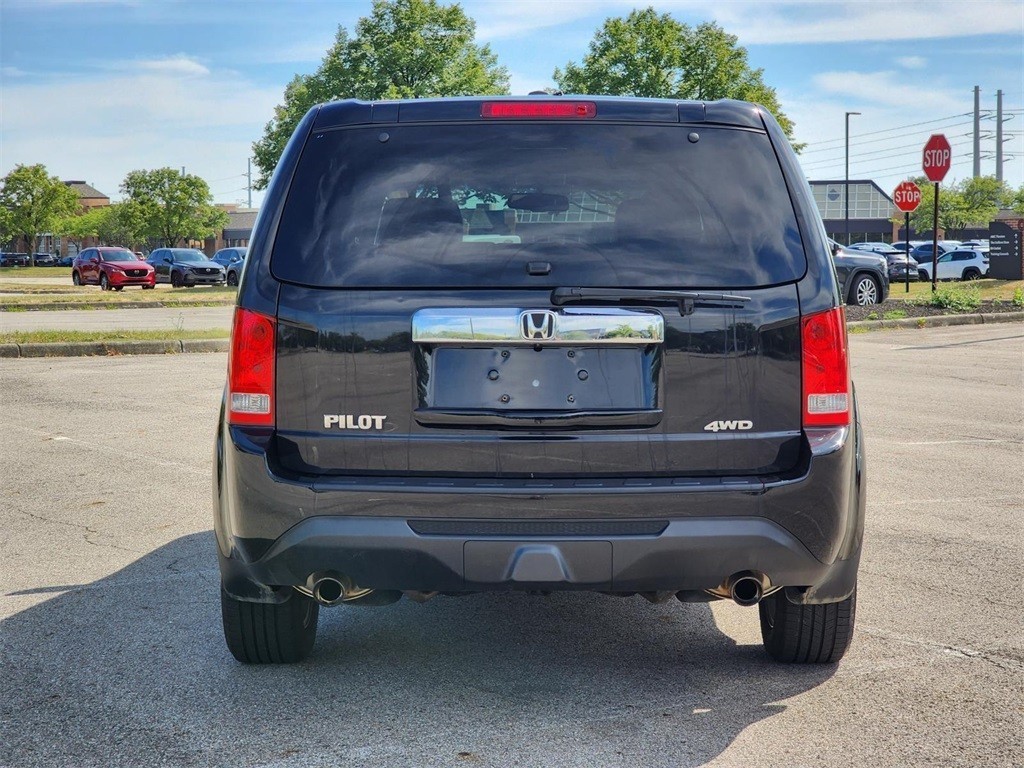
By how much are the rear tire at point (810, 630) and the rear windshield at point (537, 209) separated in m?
1.17

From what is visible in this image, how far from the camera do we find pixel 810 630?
162 inches

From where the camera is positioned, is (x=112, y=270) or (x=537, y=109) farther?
(x=112, y=270)

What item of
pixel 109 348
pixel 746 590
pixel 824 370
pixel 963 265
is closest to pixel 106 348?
pixel 109 348

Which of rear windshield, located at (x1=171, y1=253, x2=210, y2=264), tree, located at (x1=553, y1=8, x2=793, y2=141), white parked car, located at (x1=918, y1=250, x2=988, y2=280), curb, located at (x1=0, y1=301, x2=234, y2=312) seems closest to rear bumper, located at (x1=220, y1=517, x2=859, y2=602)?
curb, located at (x1=0, y1=301, x2=234, y2=312)

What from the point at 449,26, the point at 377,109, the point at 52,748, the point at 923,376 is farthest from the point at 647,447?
the point at 449,26

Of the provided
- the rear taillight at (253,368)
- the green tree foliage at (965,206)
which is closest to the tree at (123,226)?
the green tree foliage at (965,206)

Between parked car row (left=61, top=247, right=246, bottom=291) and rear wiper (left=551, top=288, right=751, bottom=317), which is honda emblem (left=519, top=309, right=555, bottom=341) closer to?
rear wiper (left=551, top=288, right=751, bottom=317)

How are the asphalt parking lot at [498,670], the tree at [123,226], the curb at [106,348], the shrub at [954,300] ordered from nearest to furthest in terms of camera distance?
the asphalt parking lot at [498,670] < the curb at [106,348] < the shrub at [954,300] < the tree at [123,226]

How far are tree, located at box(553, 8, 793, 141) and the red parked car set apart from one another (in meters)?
26.9

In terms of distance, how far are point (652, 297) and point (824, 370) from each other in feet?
1.87

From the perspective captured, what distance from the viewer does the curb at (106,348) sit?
54.0ft

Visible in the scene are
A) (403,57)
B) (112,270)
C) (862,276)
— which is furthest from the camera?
(403,57)

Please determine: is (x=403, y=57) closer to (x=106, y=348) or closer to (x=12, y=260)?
(x=106, y=348)

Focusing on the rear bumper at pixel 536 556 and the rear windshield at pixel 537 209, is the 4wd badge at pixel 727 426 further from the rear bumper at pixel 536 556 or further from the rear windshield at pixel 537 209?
the rear windshield at pixel 537 209
